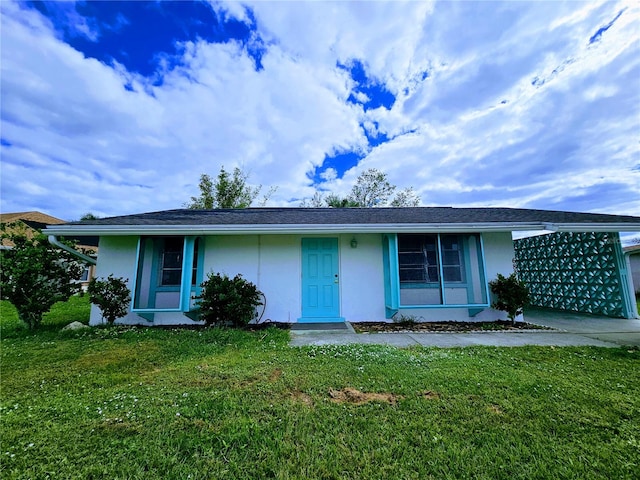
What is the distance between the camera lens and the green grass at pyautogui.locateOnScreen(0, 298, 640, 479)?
1.82 meters

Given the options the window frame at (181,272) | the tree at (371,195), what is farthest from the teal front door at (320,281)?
the tree at (371,195)

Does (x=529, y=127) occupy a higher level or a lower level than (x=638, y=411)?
higher

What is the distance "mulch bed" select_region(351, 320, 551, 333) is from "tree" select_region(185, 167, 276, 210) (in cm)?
1733

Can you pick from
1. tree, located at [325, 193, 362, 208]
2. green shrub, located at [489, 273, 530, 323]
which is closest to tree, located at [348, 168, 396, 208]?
tree, located at [325, 193, 362, 208]

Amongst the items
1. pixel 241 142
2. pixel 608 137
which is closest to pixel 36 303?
pixel 241 142

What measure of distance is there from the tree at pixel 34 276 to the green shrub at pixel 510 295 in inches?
382

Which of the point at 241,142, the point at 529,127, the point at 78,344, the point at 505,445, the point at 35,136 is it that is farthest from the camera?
the point at 241,142

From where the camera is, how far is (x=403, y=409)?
98.0 inches

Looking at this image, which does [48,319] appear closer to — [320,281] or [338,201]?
[320,281]

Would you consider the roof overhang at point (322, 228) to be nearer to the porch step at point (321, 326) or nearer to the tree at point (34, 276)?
the tree at point (34, 276)

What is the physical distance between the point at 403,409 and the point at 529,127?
39.1 ft

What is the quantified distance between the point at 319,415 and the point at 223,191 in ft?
69.1

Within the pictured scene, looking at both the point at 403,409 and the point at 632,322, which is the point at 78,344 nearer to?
the point at 403,409

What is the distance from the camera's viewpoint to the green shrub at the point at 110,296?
5.90 m
